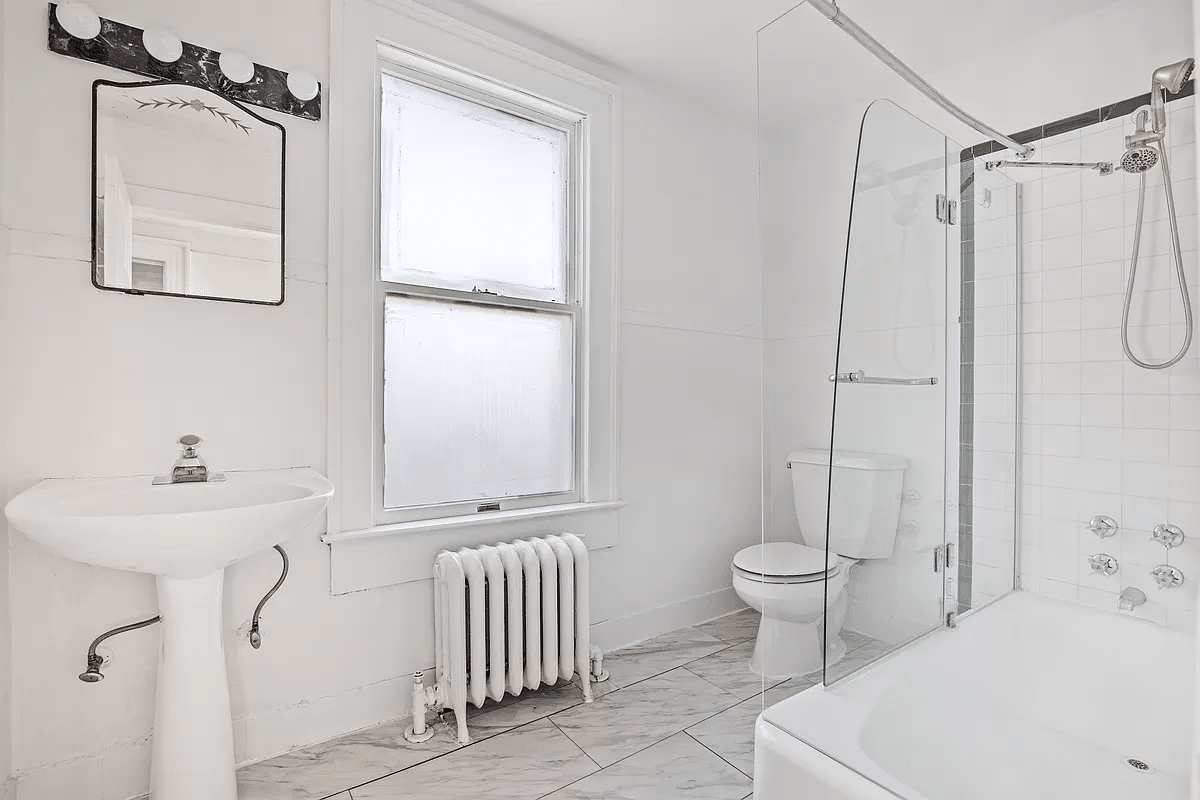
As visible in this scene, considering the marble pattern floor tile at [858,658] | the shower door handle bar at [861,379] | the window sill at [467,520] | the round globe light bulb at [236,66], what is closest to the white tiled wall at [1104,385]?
the shower door handle bar at [861,379]

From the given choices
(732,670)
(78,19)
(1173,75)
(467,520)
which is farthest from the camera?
(732,670)

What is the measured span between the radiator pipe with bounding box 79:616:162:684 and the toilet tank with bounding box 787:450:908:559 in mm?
1693

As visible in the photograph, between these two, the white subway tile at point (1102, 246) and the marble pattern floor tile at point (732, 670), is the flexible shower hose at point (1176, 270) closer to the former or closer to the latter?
the white subway tile at point (1102, 246)

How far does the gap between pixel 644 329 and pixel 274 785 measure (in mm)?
1954

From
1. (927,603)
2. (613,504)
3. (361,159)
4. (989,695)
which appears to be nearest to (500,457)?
(613,504)

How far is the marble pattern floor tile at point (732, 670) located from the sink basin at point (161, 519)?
1541 millimetres

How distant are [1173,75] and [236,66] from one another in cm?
217

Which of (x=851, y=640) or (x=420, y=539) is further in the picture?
(x=420, y=539)

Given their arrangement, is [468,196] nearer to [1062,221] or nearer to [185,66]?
[185,66]

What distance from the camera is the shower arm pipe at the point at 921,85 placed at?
1487 mm

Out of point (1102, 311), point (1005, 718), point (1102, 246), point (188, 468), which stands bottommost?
point (1005, 718)

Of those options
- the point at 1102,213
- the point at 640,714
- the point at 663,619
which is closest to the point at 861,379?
the point at 1102,213

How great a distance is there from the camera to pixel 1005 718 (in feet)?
4.83

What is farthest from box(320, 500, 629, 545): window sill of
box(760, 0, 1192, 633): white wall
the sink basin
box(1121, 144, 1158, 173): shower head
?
box(1121, 144, 1158, 173): shower head
